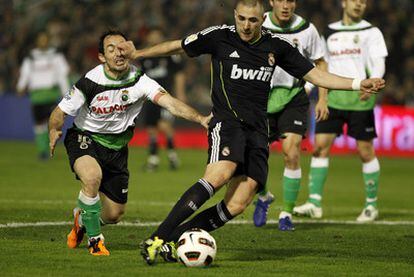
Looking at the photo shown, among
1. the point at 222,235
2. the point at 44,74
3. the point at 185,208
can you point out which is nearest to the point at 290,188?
the point at 222,235

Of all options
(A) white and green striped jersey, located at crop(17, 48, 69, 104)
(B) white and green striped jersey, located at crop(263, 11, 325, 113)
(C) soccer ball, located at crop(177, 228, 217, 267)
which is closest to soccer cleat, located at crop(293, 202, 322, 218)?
(B) white and green striped jersey, located at crop(263, 11, 325, 113)

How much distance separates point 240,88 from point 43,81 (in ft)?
46.5

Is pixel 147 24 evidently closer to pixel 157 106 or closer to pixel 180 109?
pixel 157 106

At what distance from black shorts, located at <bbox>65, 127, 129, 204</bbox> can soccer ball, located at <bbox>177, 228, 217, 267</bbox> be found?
1692 mm

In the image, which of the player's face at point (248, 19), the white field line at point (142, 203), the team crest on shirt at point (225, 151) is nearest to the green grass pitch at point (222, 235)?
the white field line at point (142, 203)

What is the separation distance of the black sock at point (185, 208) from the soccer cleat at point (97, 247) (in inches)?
32.8

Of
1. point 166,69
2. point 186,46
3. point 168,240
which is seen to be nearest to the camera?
point 168,240

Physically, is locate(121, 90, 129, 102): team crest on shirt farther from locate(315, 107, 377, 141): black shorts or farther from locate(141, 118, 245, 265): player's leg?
locate(315, 107, 377, 141): black shorts

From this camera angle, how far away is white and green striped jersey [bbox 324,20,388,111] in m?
13.6

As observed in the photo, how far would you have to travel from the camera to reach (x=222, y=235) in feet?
36.8

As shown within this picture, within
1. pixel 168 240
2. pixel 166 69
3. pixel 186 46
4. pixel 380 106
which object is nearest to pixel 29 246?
pixel 168 240

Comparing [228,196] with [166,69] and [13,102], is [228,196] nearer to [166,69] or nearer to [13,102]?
[166,69]

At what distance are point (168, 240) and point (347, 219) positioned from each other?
514cm

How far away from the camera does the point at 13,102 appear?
92.0 feet
